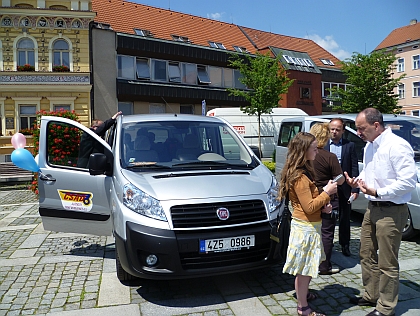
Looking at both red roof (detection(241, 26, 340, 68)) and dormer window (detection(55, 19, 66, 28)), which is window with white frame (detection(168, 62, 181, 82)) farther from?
red roof (detection(241, 26, 340, 68))

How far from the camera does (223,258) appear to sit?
419 cm

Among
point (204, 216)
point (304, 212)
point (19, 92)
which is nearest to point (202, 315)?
point (204, 216)

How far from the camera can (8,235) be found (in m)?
7.78

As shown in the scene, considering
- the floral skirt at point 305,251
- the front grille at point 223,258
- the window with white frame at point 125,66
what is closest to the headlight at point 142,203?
the front grille at point 223,258

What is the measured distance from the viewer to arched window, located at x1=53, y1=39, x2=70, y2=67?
24.7 m

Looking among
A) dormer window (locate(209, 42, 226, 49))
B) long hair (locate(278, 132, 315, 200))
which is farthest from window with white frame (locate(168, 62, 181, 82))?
long hair (locate(278, 132, 315, 200))

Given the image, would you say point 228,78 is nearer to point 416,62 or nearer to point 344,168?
point 344,168

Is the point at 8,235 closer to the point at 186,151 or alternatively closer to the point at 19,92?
the point at 186,151

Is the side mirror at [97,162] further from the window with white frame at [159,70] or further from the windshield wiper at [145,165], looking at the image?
the window with white frame at [159,70]

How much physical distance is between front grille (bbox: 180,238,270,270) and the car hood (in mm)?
567

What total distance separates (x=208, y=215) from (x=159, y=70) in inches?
1000

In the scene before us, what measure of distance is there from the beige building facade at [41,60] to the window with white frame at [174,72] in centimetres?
605

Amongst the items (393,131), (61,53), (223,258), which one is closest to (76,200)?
(223,258)

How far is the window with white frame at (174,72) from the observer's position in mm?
29031
